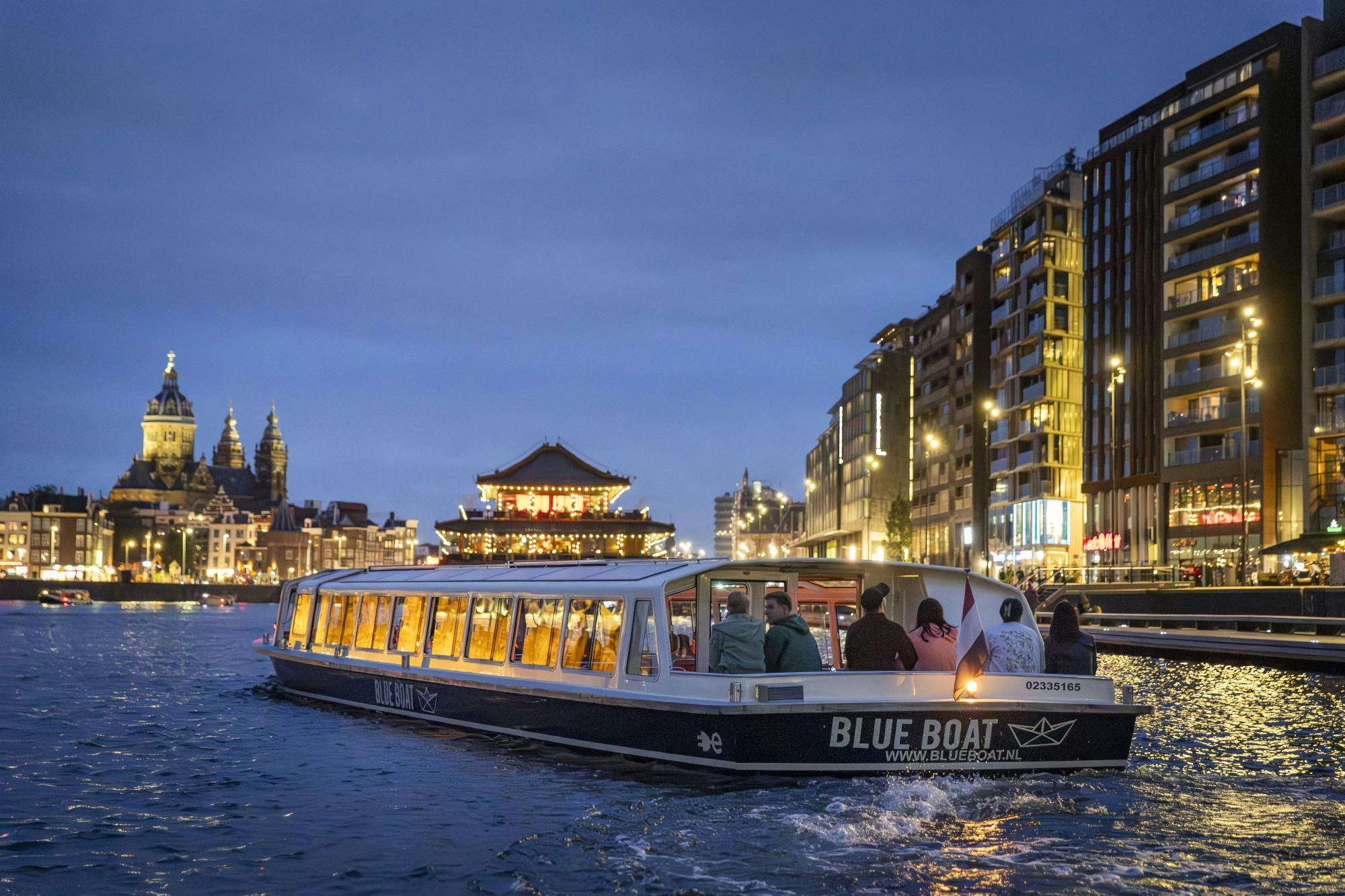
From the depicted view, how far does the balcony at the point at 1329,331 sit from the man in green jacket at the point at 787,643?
184ft

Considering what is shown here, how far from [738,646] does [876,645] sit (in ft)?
5.73

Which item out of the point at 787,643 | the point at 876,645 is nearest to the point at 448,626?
the point at 787,643

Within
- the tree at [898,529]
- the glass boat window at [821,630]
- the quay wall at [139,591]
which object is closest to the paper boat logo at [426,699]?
the glass boat window at [821,630]

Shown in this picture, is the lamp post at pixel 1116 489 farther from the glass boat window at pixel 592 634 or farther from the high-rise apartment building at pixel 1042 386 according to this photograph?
the glass boat window at pixel 592 634

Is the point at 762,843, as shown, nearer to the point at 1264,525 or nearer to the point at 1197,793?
the point at 1197,793

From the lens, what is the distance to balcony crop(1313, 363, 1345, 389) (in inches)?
2501

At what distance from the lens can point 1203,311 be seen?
72.4 m

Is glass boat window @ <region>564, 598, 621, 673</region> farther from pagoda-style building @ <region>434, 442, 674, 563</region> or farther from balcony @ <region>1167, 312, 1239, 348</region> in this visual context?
pagoda-style building @ <region>434, 442, 674, 563</region>

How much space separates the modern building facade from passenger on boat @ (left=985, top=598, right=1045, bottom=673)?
91.3 meters

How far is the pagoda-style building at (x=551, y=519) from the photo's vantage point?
11869 centimetres

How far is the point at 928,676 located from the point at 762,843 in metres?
3.58

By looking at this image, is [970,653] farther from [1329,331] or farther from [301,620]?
[1329,331]

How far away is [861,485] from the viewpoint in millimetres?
118688

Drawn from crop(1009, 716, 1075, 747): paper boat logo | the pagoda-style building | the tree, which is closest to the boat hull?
crop(1009, 716, 1075, 747): paper boat logo
